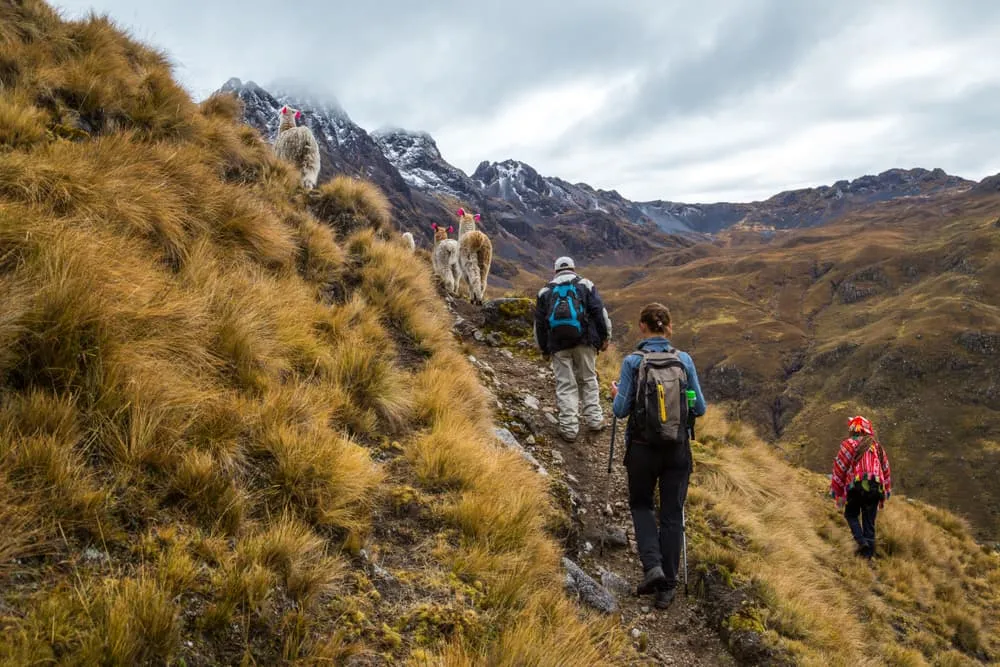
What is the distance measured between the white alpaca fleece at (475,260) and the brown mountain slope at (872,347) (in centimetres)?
7728

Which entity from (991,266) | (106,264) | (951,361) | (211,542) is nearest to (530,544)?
(211,542)

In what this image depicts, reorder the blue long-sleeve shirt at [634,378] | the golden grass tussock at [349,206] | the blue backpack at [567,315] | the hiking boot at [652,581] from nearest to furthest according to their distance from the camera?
1. the hiking boot at [652,581]
2. the blue long-sleeve shirt at [634,378]
3. the blue backpack at [567,315]
4. the golden grass tussock at [349,206]

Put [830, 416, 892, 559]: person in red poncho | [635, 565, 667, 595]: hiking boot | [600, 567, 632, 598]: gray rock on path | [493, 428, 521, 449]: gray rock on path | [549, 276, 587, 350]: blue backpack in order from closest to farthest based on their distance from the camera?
[635, 565, 667, 595]: hiking boot < [600, 567, 632, 598]: gray rock on path < [493, 428, 521, 449]: gray rock on path < [549, 276, 587, 350]: blue backpack < [830, 416, 892, 559]: person in red poncho

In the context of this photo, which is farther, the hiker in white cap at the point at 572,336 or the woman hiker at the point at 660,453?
the hiker in white cap at the point at 572,336

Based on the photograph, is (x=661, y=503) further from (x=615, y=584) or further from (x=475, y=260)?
(x=475, y=260)

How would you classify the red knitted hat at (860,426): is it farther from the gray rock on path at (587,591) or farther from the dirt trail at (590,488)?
the gray rock on path at (587,591)

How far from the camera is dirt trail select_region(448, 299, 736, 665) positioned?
4.37 meters

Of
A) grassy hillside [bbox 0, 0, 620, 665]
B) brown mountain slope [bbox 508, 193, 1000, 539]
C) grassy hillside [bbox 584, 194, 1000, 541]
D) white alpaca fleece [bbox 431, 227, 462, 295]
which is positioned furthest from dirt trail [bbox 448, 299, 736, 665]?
brown mountain slope [bbox 508, 193, 1000, 539]

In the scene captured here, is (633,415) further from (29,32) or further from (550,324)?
(29,32)

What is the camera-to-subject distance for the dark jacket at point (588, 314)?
711 centimetres

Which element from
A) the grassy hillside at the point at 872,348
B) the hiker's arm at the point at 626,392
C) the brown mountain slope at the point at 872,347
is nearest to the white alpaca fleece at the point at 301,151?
the hiker's arm at the point at 626,392

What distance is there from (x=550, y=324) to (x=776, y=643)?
14.2ft

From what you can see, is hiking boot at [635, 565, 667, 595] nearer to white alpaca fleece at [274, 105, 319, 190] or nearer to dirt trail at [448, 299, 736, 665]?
dirt trail at [448, 299, 736, 665]

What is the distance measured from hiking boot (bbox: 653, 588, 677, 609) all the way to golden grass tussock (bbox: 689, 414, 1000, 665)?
868mm
